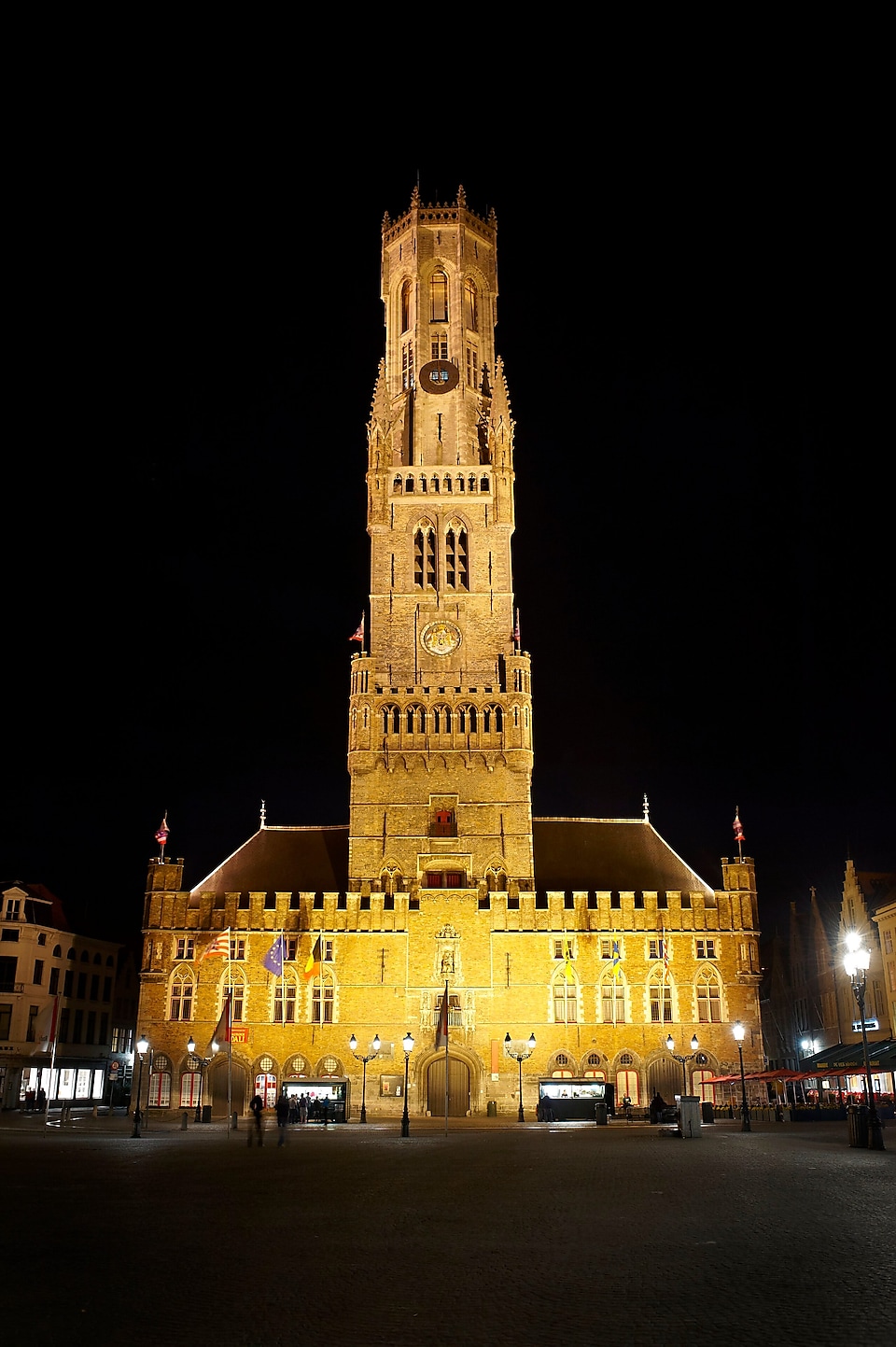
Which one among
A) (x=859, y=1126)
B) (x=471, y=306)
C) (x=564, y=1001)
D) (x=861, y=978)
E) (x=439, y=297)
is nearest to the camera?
(x=859, y=1126)

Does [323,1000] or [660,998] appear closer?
[323,1000]

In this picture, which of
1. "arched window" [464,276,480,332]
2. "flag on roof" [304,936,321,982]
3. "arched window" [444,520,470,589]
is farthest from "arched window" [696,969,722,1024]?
"arched window" [464,276,480,332]

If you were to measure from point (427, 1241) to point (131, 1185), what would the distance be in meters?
8.52

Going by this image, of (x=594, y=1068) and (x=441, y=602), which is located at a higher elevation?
(x=441, y=602)

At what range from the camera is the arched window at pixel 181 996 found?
57.9m

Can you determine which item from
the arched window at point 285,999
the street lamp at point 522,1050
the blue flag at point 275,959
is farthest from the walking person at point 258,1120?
the street lamp at point 522,1050

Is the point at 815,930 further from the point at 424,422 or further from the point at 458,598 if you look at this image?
the point at 424,422

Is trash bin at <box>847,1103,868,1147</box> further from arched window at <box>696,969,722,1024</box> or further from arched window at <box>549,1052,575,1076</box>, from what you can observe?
arched window at <box>696,969,722,1024</box>

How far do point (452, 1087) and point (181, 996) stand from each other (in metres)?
14.3

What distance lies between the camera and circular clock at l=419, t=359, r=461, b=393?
7056 cm

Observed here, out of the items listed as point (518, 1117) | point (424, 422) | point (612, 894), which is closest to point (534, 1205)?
point (518, 1117)

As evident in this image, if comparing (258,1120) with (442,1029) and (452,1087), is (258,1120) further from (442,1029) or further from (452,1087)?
(452,1087)

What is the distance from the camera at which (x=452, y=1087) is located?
5666 centimetres

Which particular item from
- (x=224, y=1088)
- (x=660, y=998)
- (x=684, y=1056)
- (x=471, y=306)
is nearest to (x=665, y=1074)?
(x=684, y=1056)
